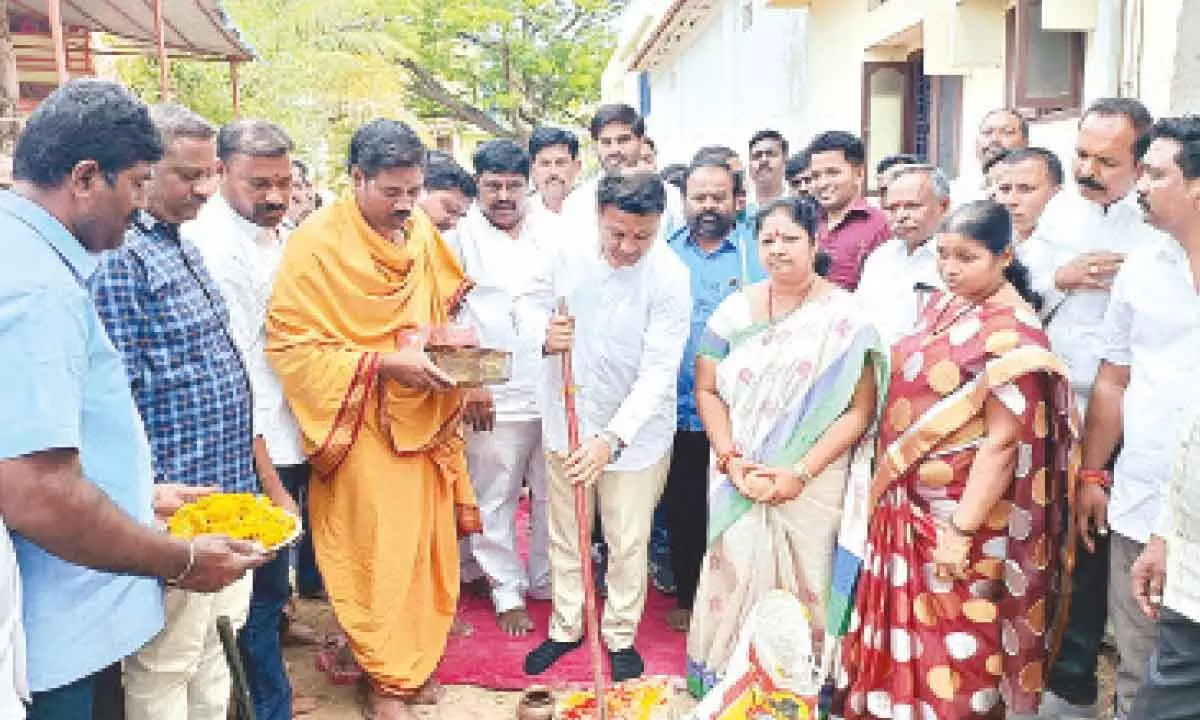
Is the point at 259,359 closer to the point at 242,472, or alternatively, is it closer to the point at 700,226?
the point at 242,472

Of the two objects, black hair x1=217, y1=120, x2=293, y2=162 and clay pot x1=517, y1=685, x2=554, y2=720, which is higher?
black hair x1=217, y1=120, x2=293, y2=162

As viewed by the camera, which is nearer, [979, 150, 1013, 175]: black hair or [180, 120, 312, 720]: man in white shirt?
[180, 120, 312, 720]: man in white shirt

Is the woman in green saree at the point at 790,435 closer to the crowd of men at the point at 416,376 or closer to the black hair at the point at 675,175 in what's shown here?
the crowd of men at the point at 416,376

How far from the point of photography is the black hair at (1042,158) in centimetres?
375

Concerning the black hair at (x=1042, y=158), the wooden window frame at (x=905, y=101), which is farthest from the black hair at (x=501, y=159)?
the wooden window frame at (x=905, y=101)

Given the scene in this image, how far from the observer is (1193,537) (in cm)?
202

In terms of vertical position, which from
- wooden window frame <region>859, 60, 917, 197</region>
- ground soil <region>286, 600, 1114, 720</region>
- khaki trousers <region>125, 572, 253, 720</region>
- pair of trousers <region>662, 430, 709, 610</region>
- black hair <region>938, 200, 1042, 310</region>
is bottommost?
ground soil <region>286, 600, 1114, 720</region>

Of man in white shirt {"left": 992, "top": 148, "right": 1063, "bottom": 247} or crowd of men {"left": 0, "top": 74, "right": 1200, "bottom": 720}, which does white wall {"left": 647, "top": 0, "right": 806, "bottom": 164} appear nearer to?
crowd of men {"left": 0, "top": 74, "right": 1200, "bottom": 720}

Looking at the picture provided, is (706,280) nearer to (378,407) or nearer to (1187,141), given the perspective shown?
(378,407)

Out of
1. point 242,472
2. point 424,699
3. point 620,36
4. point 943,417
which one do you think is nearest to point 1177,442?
point 943,417

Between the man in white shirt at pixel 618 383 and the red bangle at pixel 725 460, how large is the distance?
0.37 metres

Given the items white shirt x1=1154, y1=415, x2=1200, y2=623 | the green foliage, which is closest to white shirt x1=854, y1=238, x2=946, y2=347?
white shirt x1=1154, y1=415, x2=1200, y2=623

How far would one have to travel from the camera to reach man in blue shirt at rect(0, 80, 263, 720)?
5.32 feet

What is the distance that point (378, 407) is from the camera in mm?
3459
